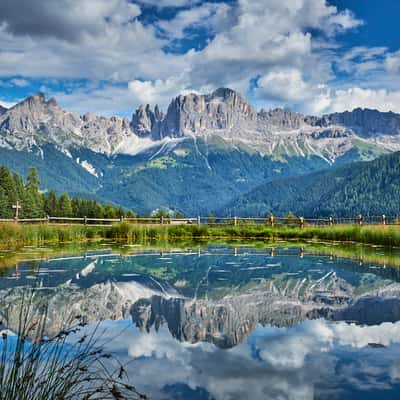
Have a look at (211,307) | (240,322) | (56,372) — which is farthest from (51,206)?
(56,372)

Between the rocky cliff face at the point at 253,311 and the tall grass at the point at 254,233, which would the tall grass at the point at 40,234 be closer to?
the tall grass at the point at 254,233

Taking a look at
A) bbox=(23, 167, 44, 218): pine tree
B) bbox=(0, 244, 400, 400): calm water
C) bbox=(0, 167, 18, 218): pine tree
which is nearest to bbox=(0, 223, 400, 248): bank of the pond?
bbox=(0, 244, 400, 400): calm water

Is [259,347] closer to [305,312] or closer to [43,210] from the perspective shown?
[305,312]

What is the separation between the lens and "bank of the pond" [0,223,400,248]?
1106 inches

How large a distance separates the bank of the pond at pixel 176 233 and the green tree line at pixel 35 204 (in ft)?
155

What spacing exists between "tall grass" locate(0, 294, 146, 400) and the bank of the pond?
65.1 ft

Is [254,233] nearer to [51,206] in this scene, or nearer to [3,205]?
[3,205]

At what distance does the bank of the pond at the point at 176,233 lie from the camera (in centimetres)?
2809

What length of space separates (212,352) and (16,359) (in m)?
3.85

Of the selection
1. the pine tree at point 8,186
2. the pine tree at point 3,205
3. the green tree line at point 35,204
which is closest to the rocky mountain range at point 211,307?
the green tree line at point 35,204

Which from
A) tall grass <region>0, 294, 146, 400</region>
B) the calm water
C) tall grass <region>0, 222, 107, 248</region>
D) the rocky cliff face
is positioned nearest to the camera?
tall grass <region>0, 294, 146, 400</region>

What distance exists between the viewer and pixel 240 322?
9.79 metres

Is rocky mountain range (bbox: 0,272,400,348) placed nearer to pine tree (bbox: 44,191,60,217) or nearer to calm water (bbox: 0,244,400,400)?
calm water (bbox: 0,244,400,400)

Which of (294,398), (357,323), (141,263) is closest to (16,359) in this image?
(294,398)
